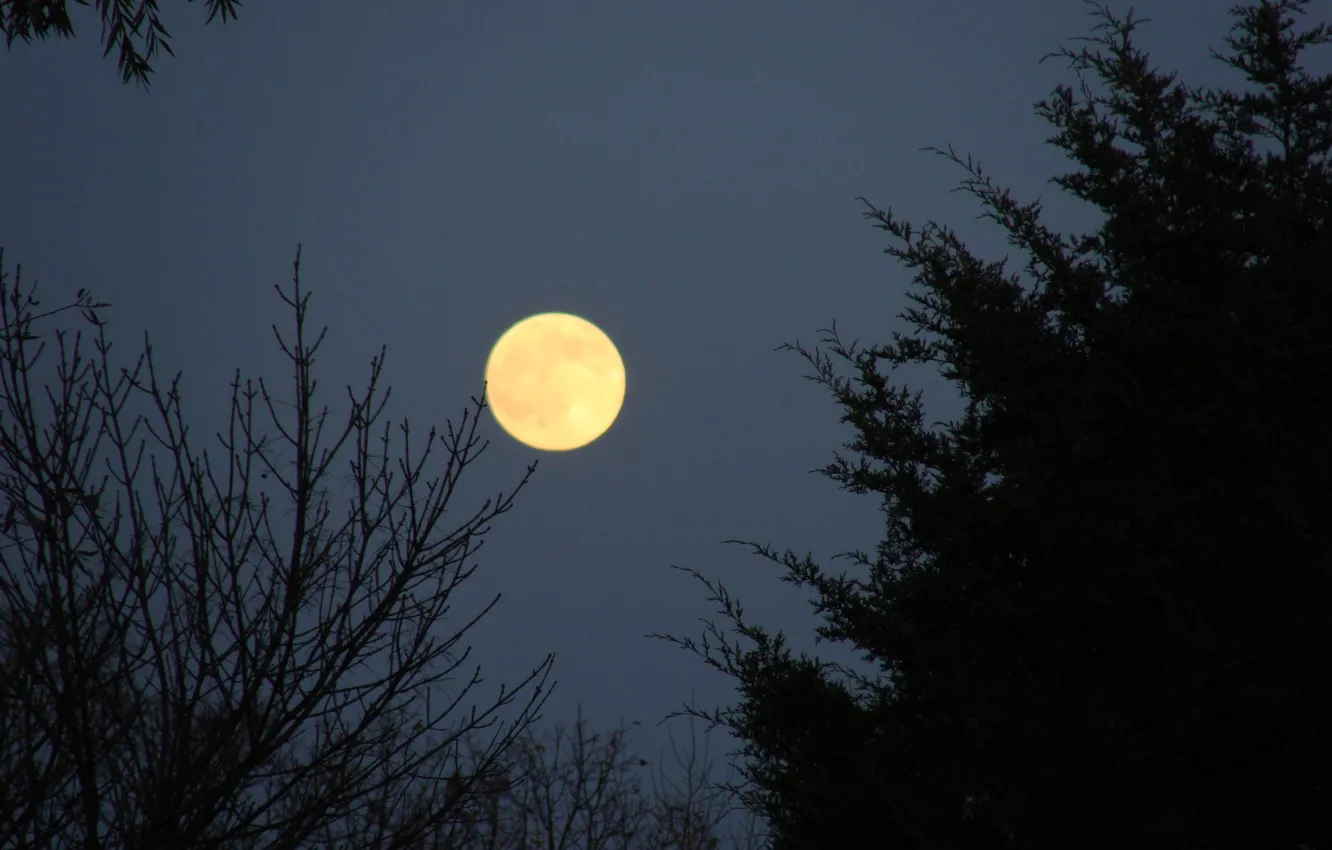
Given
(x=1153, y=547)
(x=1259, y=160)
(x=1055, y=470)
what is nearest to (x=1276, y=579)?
(x=1153, y=547)

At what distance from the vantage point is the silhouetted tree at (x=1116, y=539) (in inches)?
219

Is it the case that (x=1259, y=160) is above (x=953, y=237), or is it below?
below

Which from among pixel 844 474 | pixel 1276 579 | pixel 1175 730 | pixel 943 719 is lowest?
pixel 1175 730

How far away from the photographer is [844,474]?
8117 millimetres

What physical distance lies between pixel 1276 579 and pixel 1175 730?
3.40 feet

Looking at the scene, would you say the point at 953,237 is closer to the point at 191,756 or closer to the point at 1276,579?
the point at 1276,579

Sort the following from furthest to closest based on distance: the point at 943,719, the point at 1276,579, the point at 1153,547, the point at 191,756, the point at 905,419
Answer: the point at 905,419 → the point at 943,719 → the point at 1153,547 → the point at 1276,579 → the point at 191,756

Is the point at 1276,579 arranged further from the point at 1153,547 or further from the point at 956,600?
the point at 956,600

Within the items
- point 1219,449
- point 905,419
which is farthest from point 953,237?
point 1219,449

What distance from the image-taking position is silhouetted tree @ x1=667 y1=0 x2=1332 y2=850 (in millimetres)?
5562

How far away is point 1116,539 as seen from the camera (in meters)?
6.19

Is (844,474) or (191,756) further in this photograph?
(844,474)

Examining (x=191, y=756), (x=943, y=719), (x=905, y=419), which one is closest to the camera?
(x=191, y=756)

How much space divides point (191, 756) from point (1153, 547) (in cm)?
549
